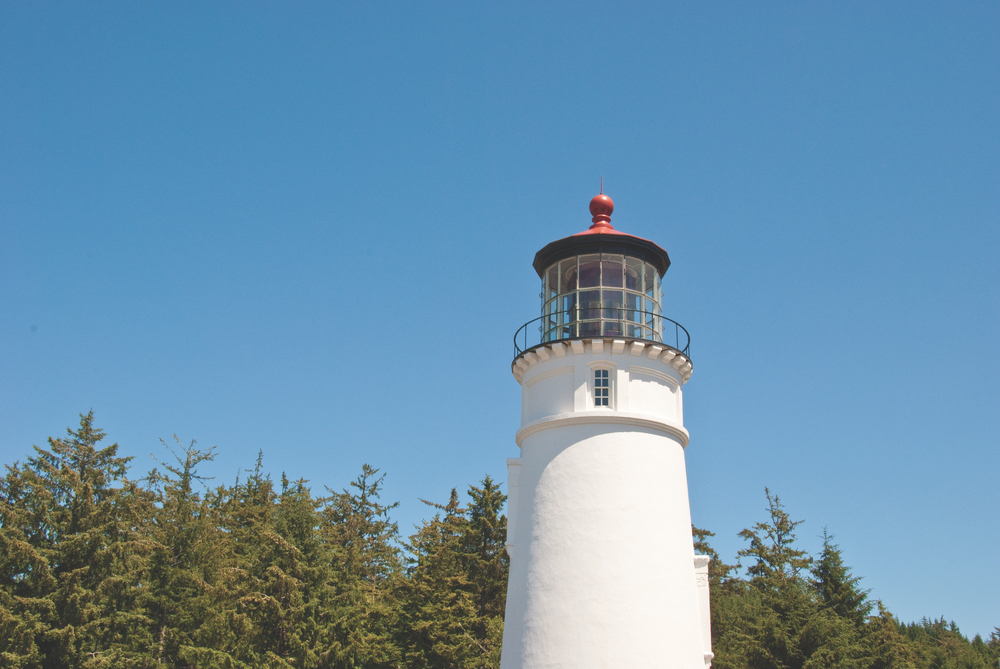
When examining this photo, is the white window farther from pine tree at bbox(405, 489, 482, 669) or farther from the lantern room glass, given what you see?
pine tree at bbox(405, 489, 482, 669)

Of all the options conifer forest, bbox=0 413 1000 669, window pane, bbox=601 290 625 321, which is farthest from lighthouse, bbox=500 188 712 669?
conifer forest, bbox=0 413 1000 669

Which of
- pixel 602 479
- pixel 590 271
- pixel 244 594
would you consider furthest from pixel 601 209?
pixel 244 594

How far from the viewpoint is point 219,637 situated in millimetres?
25109

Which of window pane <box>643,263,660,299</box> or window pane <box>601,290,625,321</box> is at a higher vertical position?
window pane <box>643,263,660,299</box>

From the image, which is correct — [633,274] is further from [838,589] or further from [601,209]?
[838,589]

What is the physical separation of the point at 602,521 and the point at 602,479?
2.66 ft

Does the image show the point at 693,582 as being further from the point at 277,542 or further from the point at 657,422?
the point at 277,542

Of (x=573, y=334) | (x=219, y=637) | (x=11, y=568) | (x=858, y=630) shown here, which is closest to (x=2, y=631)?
(x=11, y=568)

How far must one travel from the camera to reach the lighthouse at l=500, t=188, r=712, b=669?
14.9 m

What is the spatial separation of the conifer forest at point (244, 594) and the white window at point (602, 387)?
13.2 m

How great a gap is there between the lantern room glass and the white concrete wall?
88cm

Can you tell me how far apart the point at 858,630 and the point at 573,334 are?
74.8ft

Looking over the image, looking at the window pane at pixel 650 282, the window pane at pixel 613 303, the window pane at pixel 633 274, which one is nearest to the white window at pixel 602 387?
the window pane at pixel 613 303

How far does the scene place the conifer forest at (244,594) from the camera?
22625 millimetres
